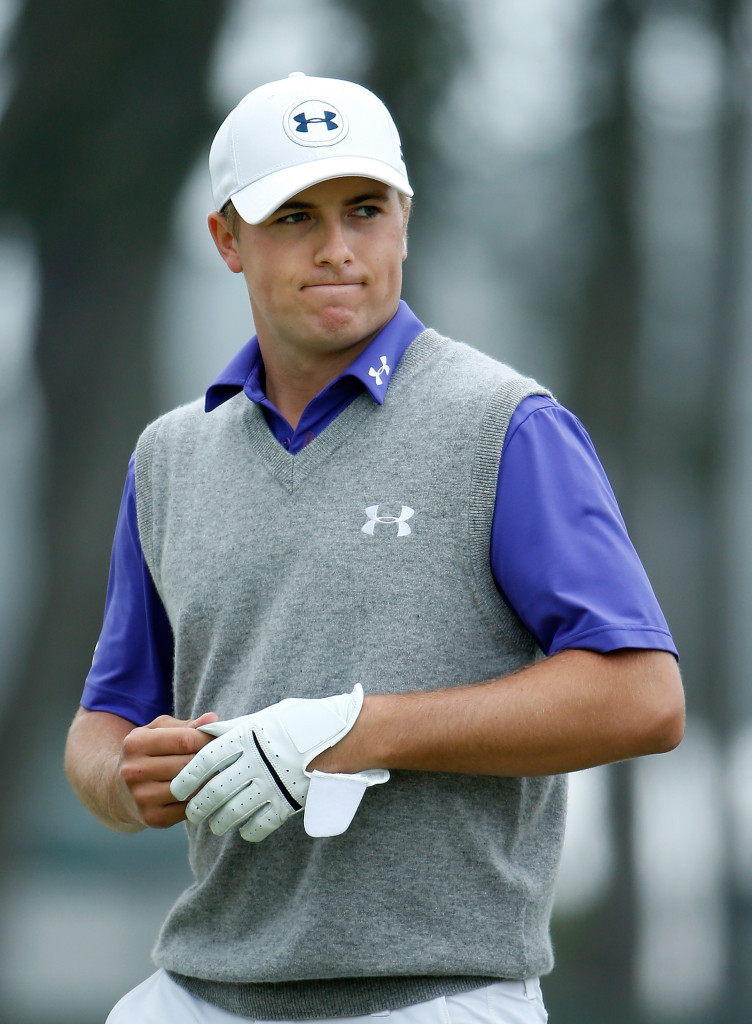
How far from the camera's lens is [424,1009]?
150 centimetres

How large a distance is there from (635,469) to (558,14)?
160cm

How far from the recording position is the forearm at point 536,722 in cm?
142

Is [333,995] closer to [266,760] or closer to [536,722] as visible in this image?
[266,760]

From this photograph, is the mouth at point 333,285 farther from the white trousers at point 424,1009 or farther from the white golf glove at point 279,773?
the white trousers at point 424,1009

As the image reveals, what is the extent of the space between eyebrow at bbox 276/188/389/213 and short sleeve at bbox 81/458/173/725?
18.6 inches

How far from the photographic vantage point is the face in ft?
5.55

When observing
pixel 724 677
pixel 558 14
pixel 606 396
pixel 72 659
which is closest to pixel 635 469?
pixel 606 396

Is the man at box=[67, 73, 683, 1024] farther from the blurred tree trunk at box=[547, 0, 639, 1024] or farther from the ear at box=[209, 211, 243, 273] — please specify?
the blurred tree trunk at box=[547, 0, 639, 1024]

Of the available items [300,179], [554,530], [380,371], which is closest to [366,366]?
[380,371]

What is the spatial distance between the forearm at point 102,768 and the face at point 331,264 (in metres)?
0.62

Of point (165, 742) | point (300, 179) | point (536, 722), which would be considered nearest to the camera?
point (536, 722)

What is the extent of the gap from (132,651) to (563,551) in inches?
30.0

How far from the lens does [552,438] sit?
61.0 inches

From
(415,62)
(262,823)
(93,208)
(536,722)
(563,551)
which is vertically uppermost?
(415,62)
